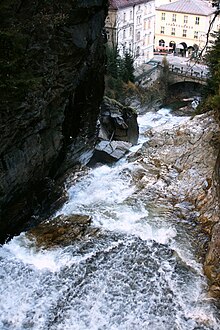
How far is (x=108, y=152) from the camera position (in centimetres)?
2477

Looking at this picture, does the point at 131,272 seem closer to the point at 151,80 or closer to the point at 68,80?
the point at 68,80

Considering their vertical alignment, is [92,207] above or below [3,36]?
below

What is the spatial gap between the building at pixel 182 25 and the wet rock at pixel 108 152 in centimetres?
3472

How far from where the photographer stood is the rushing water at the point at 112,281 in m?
11.8

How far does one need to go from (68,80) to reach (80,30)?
1.97 metres

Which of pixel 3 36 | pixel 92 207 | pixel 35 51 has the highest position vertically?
pixel 3 36

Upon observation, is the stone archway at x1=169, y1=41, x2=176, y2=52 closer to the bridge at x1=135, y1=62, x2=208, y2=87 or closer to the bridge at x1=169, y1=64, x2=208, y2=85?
the bridge at x1=135, y1=62, x2=208, y2=87

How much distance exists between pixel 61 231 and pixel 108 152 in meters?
10.2

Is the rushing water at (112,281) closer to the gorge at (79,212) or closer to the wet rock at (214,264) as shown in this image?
the gorge at (79,212)

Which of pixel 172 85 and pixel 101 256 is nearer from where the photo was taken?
pixel 101 256

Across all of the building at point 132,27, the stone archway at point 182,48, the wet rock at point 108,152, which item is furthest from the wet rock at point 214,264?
the stone archway at point 182,48

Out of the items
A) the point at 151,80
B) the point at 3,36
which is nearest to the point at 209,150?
the point at 3,36

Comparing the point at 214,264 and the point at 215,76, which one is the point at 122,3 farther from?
the point at 214,264

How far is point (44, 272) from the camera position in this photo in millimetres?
13289
